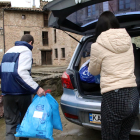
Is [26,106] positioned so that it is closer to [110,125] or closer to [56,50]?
[110,125]

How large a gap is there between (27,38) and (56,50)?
2212cm

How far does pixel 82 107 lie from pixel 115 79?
0.87m

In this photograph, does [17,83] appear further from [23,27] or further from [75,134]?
[23,27]

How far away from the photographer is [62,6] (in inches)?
72.2

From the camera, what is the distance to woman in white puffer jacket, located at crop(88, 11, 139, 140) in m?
1.43

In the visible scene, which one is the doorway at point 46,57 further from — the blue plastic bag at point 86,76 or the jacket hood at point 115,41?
the jacket hood at point 115,41

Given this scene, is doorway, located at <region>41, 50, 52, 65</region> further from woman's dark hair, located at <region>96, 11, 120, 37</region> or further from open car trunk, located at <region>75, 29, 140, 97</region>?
woman's dark hair, located at <region>96, 11, 120, 37</region>

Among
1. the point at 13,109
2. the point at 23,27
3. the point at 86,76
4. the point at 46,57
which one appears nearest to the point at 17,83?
the point at 13,109

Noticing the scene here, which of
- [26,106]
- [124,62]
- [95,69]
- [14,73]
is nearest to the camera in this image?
[124,62]

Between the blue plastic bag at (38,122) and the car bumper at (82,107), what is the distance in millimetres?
315

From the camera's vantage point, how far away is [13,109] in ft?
7.46

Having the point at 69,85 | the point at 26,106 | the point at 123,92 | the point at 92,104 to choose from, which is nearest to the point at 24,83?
the point at 26,106

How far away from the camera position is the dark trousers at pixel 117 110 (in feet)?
4.71

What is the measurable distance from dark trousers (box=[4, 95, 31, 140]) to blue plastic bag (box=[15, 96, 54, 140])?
5.6 inches
